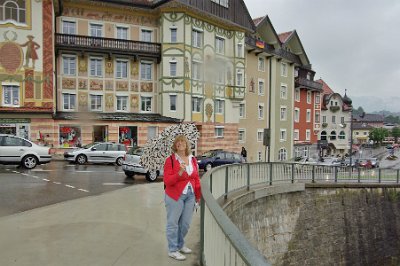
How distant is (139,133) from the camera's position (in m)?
30.8

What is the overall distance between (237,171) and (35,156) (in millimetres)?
11718

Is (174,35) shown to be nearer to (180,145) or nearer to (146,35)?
(146,35)

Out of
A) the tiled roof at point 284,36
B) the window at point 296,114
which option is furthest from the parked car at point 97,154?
the window at point 296,114

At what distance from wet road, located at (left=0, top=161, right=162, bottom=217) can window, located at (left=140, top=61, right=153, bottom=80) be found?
52.9 ft

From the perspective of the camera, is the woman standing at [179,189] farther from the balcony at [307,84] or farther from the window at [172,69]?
the balcony at [307,84]

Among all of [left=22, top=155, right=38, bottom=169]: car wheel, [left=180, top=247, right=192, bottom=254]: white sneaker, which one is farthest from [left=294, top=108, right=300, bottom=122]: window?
[left=180, top=247, right=192, bottom=254]: white sneaker

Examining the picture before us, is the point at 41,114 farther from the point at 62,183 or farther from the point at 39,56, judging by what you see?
the point at 62,183

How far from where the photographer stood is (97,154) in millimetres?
23062

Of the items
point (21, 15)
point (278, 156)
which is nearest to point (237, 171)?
point (21, 15)

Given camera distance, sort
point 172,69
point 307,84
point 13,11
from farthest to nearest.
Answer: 1. point 307,84
2. point 172,69
3. point 13,11

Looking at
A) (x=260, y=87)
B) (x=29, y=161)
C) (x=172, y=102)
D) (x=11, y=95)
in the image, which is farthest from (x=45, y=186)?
(x=260, y=87)

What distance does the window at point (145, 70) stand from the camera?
33.3 metres

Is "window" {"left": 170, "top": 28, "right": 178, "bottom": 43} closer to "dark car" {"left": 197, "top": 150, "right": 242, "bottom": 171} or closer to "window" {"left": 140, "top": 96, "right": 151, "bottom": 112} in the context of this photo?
"window" {"left": 140, "top": 96, "right": 151, "bottom": 112}

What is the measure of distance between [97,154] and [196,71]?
47.5 ft
